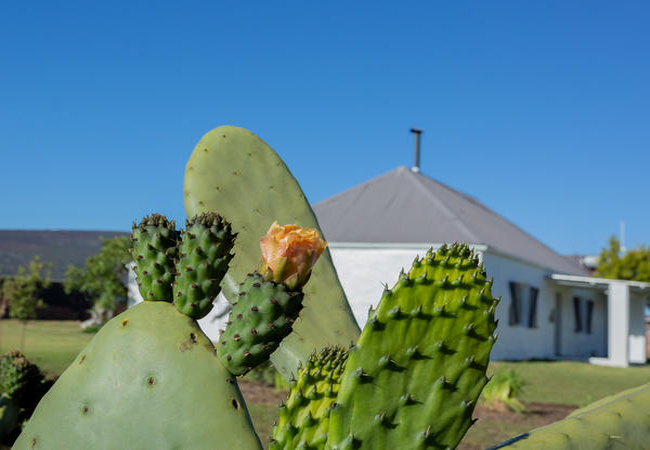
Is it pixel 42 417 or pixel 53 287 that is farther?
pixel 53 287

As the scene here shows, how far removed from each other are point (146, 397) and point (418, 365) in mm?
613

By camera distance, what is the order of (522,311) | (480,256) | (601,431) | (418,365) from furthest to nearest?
(522,311) → (480,256) → (601,431) → (418,365)

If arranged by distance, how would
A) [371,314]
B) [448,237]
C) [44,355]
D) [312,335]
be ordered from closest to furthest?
[371,314]
[312,335]
[44,355]
[448,237]

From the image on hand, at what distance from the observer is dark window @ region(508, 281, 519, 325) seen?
19.8 m

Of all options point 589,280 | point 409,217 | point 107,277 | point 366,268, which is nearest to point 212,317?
point 366,268

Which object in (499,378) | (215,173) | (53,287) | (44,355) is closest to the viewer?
(215,173)

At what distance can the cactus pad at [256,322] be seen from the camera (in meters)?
1.47

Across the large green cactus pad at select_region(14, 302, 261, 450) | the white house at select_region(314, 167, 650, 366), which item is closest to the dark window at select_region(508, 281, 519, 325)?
the white house at select_region(314, 167, 650, 366)

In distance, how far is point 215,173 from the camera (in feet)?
8.52

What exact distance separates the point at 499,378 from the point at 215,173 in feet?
27.6

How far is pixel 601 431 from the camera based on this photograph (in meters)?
1.73

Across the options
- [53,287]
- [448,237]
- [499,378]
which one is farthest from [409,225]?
[53,287]

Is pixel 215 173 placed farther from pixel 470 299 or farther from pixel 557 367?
pixel 557 367

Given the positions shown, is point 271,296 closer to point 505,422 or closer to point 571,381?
point 505,422
